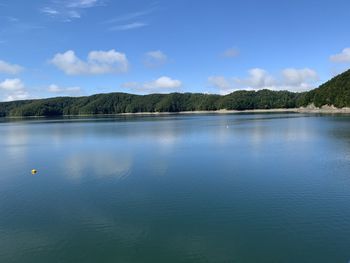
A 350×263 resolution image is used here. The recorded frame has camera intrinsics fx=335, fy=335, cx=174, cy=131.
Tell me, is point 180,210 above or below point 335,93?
below

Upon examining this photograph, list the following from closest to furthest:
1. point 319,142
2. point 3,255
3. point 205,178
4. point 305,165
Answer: point 3,255
point 205,178
point 305,165
point 319,142

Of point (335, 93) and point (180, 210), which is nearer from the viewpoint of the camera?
point (180, 210)

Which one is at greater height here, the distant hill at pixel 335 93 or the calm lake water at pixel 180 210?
the distant hill at pixel 335 93

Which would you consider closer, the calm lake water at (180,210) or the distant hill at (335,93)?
the calm lake water at (180,210)

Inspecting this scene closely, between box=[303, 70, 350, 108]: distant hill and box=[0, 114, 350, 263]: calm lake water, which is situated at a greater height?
box=[303, 70, 350, 108]: distant hill

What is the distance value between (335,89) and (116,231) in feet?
413

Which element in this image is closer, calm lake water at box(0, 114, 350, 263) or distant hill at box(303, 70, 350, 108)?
calm lake water at box(0, 114, 350, 263)

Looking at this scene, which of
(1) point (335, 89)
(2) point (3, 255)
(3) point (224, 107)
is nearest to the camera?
(2) point (3, 255)

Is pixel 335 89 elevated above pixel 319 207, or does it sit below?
above

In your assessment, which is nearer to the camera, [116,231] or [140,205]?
[116,231]

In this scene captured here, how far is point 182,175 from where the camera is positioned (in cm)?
2033

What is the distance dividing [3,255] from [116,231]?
11.6 feet

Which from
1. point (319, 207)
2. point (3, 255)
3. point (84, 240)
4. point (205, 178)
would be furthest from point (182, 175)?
point (3, 255)

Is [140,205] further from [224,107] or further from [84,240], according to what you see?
[224,107]
